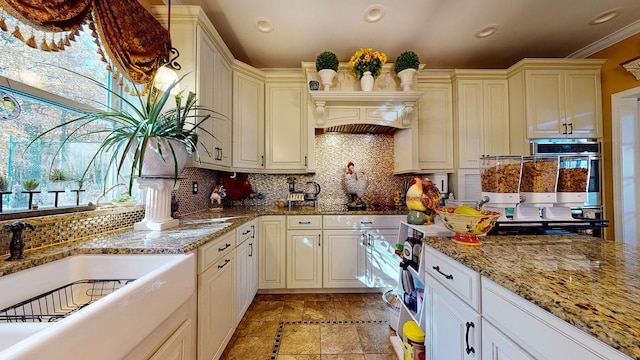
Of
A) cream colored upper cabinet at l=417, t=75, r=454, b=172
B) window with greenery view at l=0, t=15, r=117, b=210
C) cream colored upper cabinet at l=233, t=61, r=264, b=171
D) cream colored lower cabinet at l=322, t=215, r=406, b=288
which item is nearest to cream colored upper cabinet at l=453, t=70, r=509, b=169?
cream colored upper cabinet at l=417, t=75, r=454, b=172

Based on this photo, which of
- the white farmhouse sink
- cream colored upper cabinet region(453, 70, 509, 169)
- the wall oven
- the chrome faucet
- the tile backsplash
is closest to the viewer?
the white farmhouse sink

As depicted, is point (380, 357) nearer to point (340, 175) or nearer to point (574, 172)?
point (574, 172)

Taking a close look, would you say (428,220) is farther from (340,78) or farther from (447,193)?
(340,78)

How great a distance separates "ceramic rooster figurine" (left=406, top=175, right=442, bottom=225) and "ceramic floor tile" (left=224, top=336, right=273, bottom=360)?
141cm

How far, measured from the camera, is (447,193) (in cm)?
261

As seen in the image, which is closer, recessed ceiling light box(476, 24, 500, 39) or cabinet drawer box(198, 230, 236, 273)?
cabinet drawer box(198, 230, 236, 273)

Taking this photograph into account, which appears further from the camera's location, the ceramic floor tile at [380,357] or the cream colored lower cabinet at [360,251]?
the cream colored lower cabinet at [360,251]

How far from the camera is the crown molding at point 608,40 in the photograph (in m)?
2.08

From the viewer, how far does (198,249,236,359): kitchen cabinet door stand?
46.1 inches

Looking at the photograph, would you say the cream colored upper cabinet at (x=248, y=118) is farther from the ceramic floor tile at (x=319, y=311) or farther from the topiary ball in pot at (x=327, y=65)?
the ceramic floor tile at (x=319, y=311)

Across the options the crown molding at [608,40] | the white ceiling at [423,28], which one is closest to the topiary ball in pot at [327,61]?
the white ceiling at [423,28]

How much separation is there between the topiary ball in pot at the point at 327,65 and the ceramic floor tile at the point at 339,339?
2.26 meters

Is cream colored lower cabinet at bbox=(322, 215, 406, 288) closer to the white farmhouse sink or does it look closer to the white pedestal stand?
the white pedestal stand

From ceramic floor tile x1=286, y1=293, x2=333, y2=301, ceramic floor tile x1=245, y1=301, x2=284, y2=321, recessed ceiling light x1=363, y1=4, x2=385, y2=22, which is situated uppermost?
recessed ceiling light x1=363, y1=4, x2=385, y2=22
